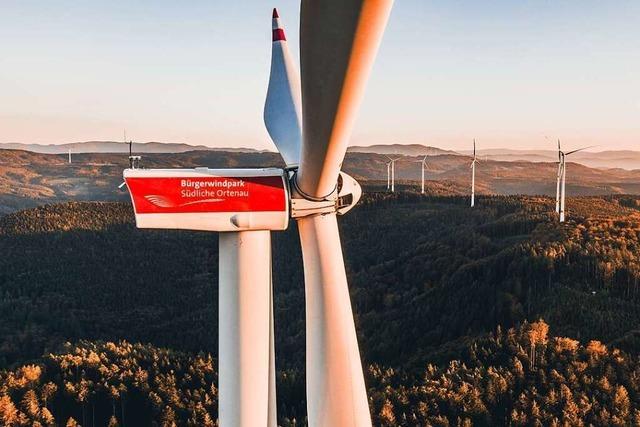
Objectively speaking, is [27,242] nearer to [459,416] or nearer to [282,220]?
[459,416]

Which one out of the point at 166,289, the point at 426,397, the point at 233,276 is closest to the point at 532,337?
the point at 426,397

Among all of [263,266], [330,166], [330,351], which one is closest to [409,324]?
[263,266]

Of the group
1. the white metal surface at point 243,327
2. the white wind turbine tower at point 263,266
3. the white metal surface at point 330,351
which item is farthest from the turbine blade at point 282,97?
the white metal surface at point 330,351

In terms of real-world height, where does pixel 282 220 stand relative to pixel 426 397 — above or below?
above

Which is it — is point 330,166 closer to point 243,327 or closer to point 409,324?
point 243,327

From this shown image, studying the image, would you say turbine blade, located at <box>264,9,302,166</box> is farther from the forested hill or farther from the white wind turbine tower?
the forested hill

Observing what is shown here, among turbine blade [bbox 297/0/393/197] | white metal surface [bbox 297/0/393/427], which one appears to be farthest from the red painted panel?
turbine blade [bbox 297/0/393/197]
